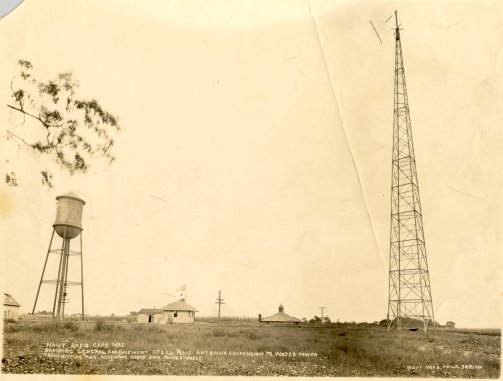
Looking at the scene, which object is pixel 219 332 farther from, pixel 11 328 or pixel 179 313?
pixel 11 328

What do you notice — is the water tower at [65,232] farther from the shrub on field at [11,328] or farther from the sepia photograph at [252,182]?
the shrub on field at [11,328]

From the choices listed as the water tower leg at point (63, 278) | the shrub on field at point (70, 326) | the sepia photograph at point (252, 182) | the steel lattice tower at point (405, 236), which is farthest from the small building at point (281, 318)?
the water tower leg at point (63, 278)

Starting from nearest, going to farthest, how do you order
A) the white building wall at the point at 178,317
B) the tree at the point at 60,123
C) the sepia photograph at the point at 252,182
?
the white building wall at the point at 178,317, the sepia photograph at the point at 252,182, the tree at the point at 60,123

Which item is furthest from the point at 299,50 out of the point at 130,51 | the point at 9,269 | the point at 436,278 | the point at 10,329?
the point at 10,329

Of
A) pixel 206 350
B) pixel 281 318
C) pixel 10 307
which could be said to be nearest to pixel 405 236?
pixel 281 318

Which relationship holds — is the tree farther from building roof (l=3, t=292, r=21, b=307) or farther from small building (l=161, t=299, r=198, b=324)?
small building (l=161, t=299, r=198, b=324)

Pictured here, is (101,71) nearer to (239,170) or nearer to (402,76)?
(239,170)

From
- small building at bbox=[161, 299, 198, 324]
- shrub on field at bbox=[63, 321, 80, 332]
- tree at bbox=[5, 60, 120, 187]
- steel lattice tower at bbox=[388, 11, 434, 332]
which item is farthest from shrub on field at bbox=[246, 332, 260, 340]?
tree at bbox=[5, 60, 120, 187]
